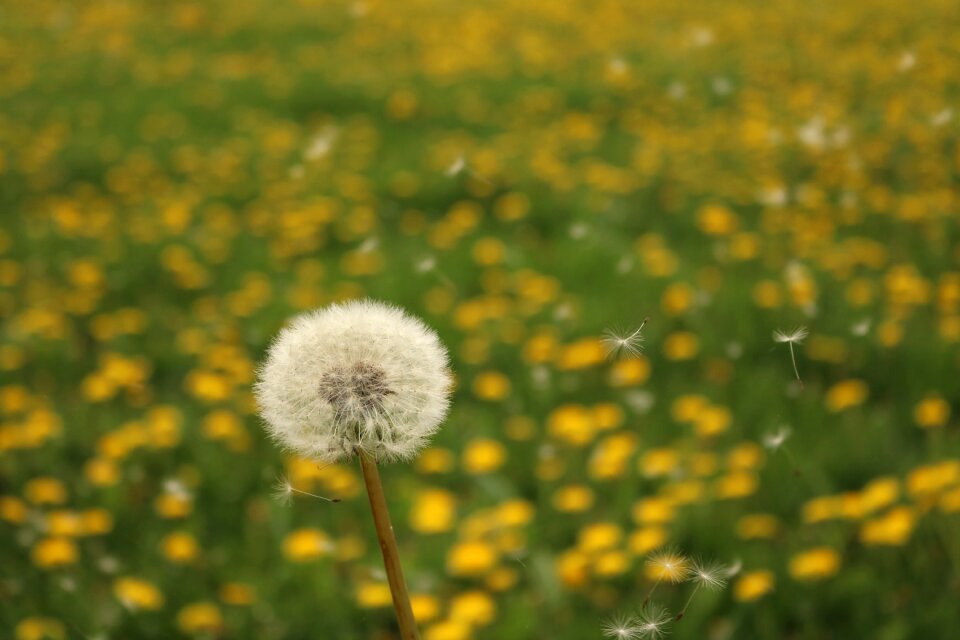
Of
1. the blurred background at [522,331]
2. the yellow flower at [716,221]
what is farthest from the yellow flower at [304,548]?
the yellow flower at [716,221]

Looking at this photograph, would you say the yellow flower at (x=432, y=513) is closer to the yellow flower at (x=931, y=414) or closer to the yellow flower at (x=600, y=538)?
the yellow flower at (x=600, y=538)

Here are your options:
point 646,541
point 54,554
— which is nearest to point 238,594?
point 54,554

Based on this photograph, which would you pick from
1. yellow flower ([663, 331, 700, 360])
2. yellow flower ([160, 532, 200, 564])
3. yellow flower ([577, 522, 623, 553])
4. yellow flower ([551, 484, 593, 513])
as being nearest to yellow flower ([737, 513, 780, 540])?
yellow flower ([577, 522, 623, 553])

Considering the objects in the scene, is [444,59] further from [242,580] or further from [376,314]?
[376,314]

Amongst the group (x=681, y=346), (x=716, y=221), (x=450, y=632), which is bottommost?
(x=450, y=632)

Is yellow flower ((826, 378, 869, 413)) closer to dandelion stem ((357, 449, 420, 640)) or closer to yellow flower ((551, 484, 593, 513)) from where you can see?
yellow flower ((551, 484, 593, 513))

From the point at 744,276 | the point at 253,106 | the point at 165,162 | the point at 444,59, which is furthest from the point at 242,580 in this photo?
the point at 444,59

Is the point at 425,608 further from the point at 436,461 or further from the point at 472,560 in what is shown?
the point at 436,461
